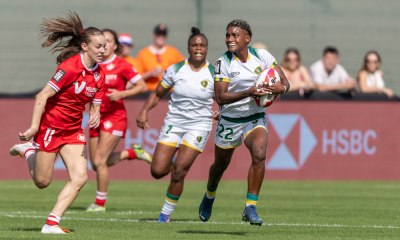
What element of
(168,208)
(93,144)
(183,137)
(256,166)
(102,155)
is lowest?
(168,208)

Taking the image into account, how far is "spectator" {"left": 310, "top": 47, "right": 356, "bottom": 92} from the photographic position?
15453 mm

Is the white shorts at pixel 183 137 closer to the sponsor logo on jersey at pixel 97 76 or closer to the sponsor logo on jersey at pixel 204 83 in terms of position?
the sponsor logo on jersey at pixel 204 83

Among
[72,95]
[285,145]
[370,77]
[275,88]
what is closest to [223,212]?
[275,88]

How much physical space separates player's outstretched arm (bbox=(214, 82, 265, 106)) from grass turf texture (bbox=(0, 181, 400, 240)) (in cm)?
148

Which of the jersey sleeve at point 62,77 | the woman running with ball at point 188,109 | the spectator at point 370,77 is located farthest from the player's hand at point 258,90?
the spectator at point 370,77

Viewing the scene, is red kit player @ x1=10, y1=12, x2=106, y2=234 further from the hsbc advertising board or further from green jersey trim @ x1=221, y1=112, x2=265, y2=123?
the hsbc advertising board

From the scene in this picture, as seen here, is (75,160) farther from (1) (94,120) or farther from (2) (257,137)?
(2) (257,137)

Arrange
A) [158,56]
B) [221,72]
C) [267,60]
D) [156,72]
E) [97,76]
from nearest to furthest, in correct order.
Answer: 1. [97,76]
2. [221,72]
3. [267,60]
4. [156,72]
5. [158,56]

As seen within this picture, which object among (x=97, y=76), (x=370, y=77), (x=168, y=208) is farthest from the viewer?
(x=370, y=77)

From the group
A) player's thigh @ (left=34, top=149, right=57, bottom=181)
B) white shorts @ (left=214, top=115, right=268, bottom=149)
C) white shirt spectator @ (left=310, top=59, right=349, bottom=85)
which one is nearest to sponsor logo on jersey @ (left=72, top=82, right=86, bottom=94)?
player's thigh @ (left=34, top=149, right=57, bottom=181)

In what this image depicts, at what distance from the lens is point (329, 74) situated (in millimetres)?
15680

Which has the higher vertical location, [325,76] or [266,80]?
[266,80]

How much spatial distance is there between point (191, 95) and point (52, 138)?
2.14m

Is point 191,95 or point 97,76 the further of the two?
point 191,95
